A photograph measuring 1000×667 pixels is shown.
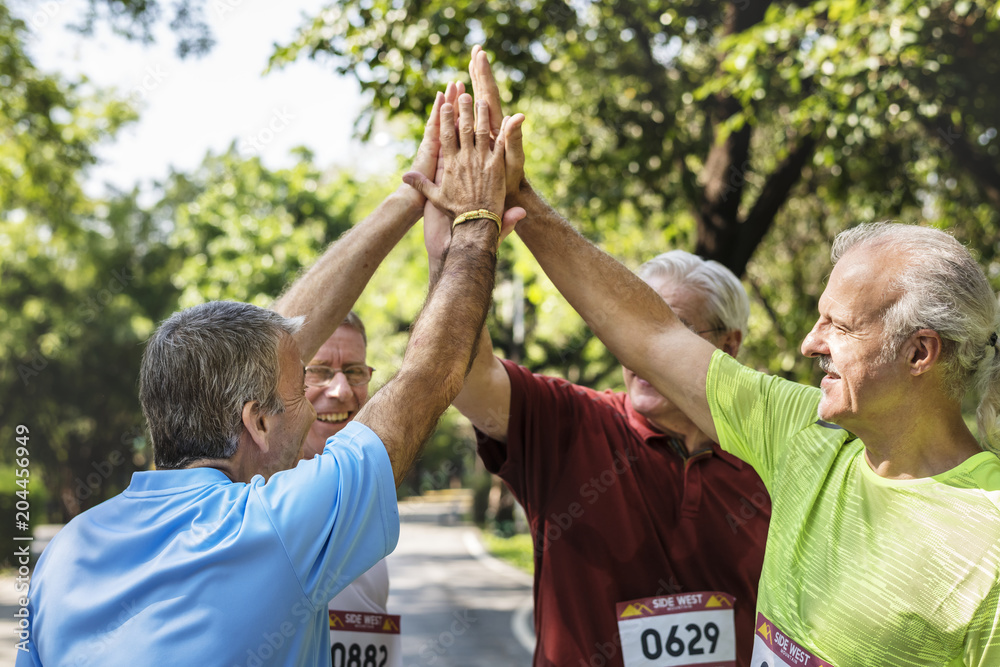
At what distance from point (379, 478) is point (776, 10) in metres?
5.26

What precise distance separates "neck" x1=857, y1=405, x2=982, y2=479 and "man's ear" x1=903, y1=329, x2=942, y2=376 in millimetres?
102

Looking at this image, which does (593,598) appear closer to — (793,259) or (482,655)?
(482,655)

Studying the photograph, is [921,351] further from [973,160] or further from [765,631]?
[973,160]

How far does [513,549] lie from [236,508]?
20.1 meters

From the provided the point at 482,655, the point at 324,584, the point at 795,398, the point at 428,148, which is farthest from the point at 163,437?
the point at 482,655

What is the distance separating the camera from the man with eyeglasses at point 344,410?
2930 millimetres

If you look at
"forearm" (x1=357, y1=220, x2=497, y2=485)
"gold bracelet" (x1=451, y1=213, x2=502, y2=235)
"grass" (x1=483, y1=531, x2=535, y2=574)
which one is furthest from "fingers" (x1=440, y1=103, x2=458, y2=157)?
"grass" (x1=483, y1=531, x2=535, y2=574)

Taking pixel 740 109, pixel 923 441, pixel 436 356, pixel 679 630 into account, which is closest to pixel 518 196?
pixel 436 356

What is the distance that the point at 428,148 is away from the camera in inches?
107

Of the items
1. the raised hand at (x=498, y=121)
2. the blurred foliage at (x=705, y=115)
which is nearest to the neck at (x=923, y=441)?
the raised hand at (x=498, y=121)

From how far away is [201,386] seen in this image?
179 cm

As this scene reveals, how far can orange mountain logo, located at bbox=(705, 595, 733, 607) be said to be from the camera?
2.59 metres

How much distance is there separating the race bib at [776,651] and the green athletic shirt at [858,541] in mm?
17

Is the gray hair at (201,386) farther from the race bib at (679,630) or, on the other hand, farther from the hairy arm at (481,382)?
the race bib at (679,630)
